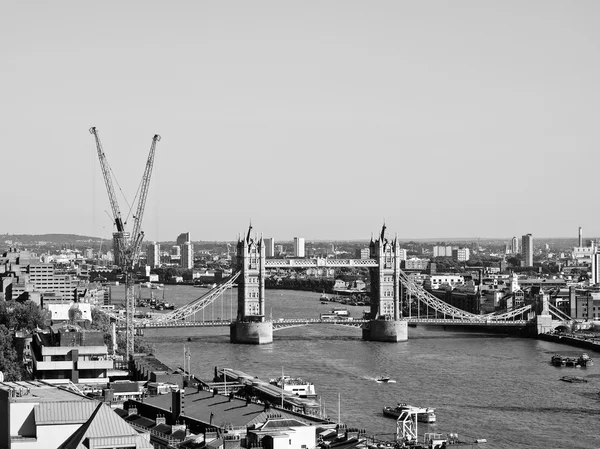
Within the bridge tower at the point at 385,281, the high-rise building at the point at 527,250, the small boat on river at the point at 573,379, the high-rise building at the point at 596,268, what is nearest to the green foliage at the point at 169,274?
the high-rise building at the point at 527,250

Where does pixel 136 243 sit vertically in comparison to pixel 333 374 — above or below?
above

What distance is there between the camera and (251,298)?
77.1m

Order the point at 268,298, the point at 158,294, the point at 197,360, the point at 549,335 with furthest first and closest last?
the point at 158,294
the point at 268,298
the point at 549,335
the point at 197,360

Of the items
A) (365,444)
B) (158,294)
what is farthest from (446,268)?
(365,444)

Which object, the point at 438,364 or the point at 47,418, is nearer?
the point at 47,418

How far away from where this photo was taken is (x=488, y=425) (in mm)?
40156

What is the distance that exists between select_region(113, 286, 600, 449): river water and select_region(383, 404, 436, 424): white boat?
251 millimetres

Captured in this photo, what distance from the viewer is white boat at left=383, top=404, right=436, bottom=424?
4041 centimetres

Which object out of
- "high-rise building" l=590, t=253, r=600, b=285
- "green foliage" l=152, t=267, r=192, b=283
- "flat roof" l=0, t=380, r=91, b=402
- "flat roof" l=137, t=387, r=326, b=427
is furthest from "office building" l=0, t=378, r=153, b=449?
"green foliage" l=152, t=267, r=192, b=283

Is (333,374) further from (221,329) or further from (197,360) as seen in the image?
(221,329)

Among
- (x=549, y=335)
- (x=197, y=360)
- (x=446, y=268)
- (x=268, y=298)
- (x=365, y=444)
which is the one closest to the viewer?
(x=365, y=444)

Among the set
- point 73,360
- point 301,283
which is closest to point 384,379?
point 73,360

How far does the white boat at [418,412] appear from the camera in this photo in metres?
40.4

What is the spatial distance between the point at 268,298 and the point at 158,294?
17.0 metres
